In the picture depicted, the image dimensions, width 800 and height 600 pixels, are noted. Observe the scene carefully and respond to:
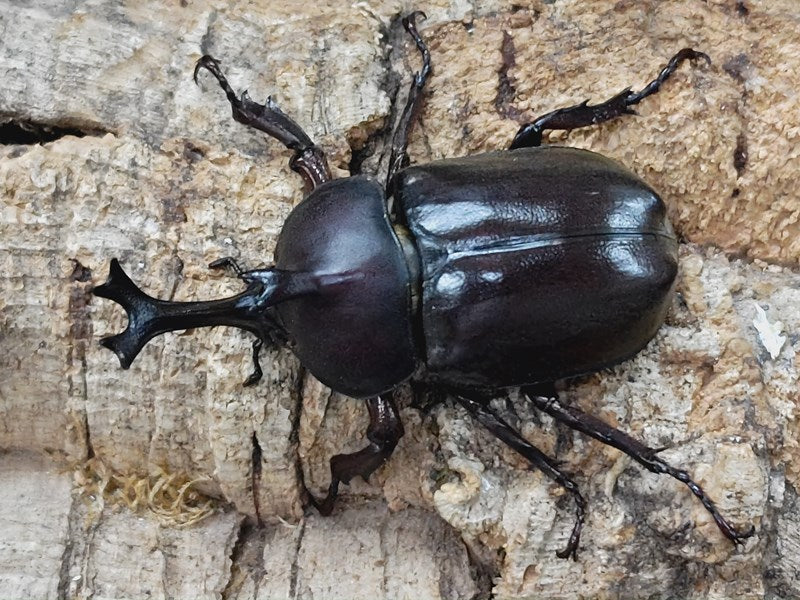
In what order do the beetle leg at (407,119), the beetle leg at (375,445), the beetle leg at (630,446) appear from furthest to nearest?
the beetle leg at (407,119), the beetle leg at (375,445), the beetle leg at (630,446)

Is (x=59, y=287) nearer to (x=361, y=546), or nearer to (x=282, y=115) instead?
(x=282, y=115)

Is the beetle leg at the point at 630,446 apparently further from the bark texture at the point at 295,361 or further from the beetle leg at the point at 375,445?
the beetle leg at the point at 375,445

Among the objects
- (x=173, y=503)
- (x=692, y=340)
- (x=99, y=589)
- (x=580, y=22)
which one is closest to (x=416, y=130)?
(x=580, y=22)

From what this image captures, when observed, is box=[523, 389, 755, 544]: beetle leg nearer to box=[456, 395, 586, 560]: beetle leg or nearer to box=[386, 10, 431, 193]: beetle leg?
box=[456, 395, 586, 560]: beetle leg

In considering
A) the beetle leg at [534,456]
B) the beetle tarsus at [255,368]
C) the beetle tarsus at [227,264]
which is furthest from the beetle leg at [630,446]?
the beetle tarsus at [227,264]

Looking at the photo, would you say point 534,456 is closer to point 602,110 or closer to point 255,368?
point 255,368
